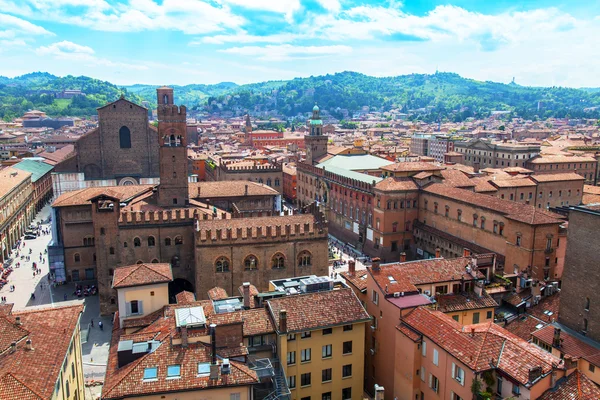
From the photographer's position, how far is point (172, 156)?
55.5 m

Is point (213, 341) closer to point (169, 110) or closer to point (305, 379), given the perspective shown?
point (305, 379)

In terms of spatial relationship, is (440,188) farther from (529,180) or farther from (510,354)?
(510,354)

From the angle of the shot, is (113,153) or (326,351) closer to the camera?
(326,351)

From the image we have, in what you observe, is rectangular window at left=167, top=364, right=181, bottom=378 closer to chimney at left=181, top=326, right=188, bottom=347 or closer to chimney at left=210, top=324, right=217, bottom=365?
chimney at left=181, top=326, right=188, bottom=347

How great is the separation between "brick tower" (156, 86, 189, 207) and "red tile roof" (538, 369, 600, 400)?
4077cm

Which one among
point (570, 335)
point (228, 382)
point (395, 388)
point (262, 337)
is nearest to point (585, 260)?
point (570, 335)

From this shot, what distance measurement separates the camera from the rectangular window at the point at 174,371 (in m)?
24.9

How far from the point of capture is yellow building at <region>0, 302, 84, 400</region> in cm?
2108

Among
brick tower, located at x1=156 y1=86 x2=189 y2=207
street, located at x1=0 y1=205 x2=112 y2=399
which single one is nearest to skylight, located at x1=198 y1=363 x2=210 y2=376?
street, located at x1=0 y1=205 x2=112 y2=399

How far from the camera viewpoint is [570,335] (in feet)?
110

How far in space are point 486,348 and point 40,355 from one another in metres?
21.7

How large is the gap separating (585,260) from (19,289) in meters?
54.2

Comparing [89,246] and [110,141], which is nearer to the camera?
[89,246]

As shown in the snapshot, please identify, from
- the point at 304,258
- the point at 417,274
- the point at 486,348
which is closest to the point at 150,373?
the point at 486,348
